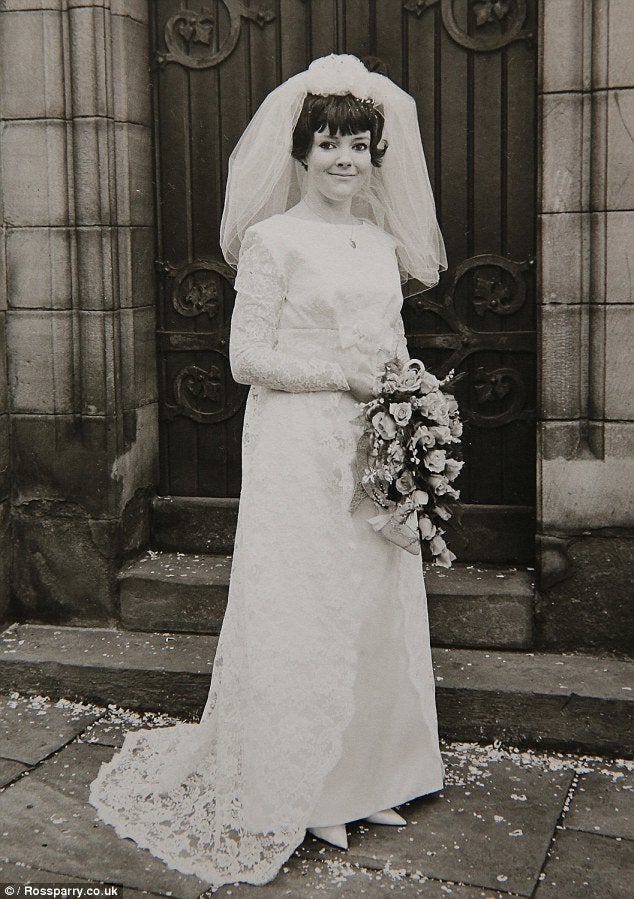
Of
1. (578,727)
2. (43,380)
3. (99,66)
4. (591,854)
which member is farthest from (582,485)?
(99,66)

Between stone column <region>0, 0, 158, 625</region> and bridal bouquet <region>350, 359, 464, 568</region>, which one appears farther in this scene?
stone column <region>0, 0, 158, 625</region>

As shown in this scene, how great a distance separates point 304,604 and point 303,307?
988 mm

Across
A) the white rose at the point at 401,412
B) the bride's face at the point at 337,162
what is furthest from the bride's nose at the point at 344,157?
the white rose at the point at 401,412

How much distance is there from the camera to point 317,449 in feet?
12.5

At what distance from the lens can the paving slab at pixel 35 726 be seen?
176 inches

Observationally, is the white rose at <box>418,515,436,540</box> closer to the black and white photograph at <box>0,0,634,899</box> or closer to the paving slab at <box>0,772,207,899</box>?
the black and white photograph at <box>0,0,634,899</box>

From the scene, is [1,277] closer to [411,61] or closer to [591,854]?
[411,61]

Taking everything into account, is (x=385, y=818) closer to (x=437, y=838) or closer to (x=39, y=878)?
(x=437, y=838)

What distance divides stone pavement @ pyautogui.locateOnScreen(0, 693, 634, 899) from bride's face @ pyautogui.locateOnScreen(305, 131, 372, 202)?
2.17m

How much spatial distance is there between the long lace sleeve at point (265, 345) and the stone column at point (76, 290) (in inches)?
62.4

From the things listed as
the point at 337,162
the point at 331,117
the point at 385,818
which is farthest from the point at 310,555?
the point at 331,117

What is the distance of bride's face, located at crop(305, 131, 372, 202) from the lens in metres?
3.80

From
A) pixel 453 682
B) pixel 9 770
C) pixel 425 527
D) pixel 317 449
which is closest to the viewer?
pixel 425 527

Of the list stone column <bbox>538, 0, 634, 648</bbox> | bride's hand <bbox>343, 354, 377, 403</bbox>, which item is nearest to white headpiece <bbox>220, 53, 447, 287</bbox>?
bride's hand <bbox>343, 354, 377, 403</bbox>
